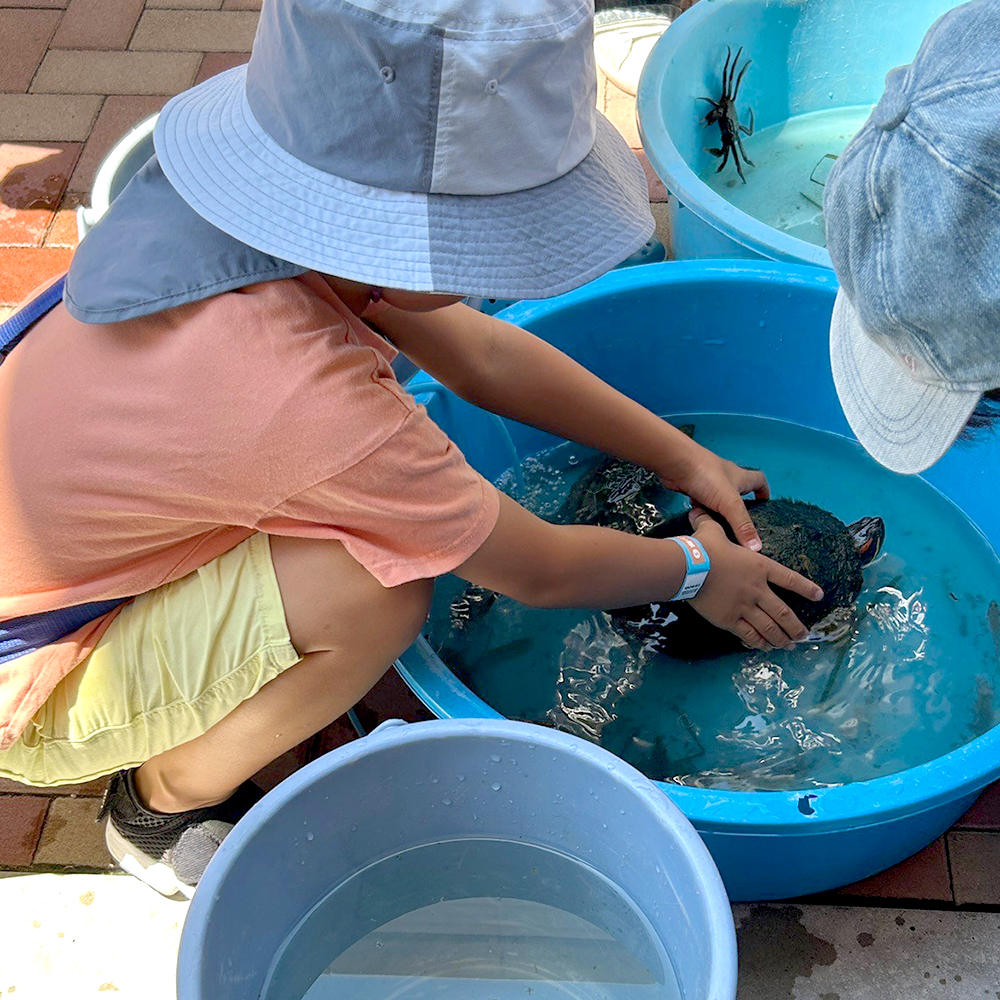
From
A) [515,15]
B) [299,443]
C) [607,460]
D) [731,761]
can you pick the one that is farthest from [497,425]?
[515,15]

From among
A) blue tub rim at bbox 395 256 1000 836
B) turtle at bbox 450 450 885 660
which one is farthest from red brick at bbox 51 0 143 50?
blue tub rim at bbox 395 256 1000 836

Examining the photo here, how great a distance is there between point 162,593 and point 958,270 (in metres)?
1.02

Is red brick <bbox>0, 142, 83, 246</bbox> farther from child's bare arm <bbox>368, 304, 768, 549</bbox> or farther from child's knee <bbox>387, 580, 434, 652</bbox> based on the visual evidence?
child's knee <bbox>387, 580, 434, 652</bbox>

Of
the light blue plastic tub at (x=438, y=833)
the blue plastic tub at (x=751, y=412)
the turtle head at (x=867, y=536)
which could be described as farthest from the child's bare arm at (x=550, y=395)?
the light blue plastic tub at (x=438, y=833)

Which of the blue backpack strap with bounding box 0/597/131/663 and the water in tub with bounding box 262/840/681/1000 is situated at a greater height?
the blue backpack strap with bounding box 0/597/131/663

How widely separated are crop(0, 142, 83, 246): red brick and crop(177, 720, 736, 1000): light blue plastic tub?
1968mm

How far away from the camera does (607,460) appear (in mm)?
2061

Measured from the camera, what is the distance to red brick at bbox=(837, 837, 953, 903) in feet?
5.32

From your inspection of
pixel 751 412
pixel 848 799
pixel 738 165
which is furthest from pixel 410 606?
pixel 738 165

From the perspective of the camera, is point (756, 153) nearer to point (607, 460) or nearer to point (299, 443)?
point (607, 460)

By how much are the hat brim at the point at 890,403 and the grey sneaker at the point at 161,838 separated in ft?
3.71

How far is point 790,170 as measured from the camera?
109 inches

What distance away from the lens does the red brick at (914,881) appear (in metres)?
1.62

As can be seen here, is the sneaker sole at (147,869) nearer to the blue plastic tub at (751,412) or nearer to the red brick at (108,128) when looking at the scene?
the blue plastic tub at (751,412)
